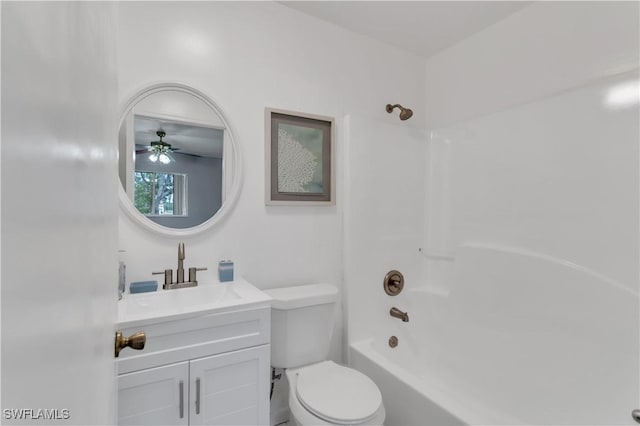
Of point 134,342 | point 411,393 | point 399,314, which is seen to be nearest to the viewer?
point 134,342

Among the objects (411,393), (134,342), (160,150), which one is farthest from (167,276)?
(411,393)

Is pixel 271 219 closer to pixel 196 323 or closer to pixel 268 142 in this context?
pixel 268 142

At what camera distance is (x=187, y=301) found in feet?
4.75

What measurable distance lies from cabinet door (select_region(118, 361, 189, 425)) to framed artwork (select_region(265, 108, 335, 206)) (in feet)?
3.13

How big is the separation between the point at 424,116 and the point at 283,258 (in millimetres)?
1619

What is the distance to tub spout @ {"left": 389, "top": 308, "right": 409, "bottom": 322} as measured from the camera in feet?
6.53

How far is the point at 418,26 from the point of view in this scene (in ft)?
6.46

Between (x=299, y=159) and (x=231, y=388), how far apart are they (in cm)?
126

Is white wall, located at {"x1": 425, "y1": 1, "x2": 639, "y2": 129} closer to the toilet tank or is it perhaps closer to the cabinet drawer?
the toilet tank

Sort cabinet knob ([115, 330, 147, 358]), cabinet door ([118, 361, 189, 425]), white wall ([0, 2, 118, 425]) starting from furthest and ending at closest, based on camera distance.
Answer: cabinet door ([118, 361, 189, 425]) < cabinet knob ([115, 330, 147, 358]) < white wall ([0, 2, 118, 425])

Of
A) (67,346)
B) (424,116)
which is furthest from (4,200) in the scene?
(424,116)

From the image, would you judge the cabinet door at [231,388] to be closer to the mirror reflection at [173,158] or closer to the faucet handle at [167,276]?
the faucet handle at [167,276]

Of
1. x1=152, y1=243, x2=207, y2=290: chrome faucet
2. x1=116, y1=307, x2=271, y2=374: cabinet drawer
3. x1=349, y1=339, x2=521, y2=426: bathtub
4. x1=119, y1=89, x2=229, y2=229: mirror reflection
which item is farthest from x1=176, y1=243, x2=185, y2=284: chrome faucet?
x1=349, y1=339, x2=521, y2=426: bathtub

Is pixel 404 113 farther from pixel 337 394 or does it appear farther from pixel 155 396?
pixel 155 396
